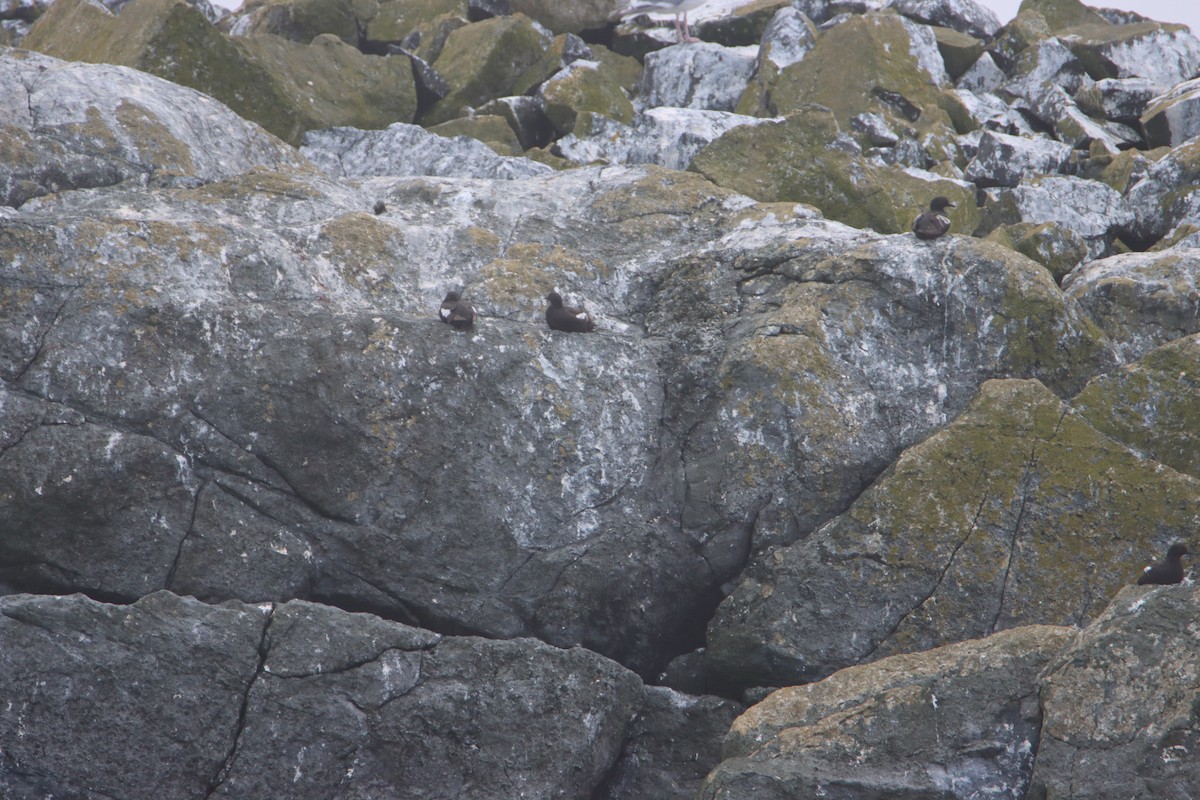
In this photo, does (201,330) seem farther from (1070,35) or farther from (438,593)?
(1070,35)

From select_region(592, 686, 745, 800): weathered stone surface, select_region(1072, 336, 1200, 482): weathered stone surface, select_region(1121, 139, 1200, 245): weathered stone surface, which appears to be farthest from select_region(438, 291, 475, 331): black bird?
select_region(1121, 139, 1200, 245): weathered stone surface

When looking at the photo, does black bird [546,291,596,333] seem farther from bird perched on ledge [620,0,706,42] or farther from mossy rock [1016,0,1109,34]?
mossy rock [1016,0,1109,34]

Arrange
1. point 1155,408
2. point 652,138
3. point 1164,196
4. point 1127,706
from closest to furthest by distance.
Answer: point 1127,706 → point 1155,408 → point 1164,196 → point 652,138

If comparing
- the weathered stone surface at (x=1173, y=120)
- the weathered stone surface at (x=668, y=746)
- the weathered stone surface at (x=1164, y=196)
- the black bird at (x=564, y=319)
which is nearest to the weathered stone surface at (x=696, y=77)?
the weathered stone surface at (x=1173, y=120)

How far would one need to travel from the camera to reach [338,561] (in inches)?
351

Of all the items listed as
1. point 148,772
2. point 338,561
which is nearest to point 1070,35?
point 338,561

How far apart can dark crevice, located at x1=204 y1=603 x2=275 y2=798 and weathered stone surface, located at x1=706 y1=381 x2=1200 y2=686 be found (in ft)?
11.4

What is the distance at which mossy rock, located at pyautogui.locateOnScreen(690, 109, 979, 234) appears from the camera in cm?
1466

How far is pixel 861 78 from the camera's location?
2309 cm

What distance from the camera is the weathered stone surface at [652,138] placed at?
18.9 meters

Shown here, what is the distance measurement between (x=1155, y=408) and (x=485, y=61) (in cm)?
1679

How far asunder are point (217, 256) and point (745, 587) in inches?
220

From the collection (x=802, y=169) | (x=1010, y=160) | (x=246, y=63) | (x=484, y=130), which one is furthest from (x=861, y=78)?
(x=246, y=63)

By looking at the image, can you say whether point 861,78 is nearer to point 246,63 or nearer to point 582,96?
point 582,96
